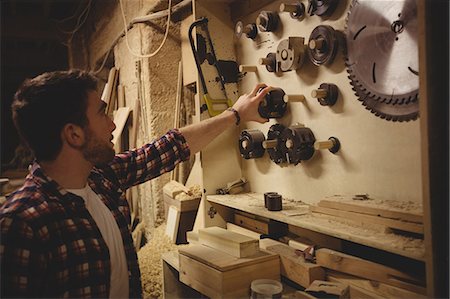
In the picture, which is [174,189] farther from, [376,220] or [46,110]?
[376,220]

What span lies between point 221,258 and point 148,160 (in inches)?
21.3

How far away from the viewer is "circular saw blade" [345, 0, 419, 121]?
1.24 meters

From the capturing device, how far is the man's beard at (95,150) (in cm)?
136

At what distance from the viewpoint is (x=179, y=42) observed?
2953mm

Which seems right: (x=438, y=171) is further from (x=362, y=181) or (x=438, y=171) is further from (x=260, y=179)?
(x=260, y=179)

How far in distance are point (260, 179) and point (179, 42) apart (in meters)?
1.48

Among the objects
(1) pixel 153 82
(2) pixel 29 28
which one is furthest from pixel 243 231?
(2) pixel 29 28

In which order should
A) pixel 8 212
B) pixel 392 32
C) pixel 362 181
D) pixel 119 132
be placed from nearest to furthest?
1. pixel 8 212
2. pixel 392 32
3. pixel 362 181
4. pixel 119 132

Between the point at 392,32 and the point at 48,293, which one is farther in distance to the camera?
the point at 392,32

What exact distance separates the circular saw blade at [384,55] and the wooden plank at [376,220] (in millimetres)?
363

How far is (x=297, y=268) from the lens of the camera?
56.6 inches

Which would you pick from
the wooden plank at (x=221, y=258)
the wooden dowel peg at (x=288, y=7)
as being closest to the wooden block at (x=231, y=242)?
the wooden plank at (x=221, y=258)

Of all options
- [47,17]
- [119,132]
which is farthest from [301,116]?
[47,17]

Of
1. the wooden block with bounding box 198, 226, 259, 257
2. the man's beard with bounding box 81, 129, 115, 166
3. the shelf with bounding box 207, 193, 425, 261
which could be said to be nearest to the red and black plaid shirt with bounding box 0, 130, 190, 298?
the man's beard with bounding box 81, 129, 115, 166
